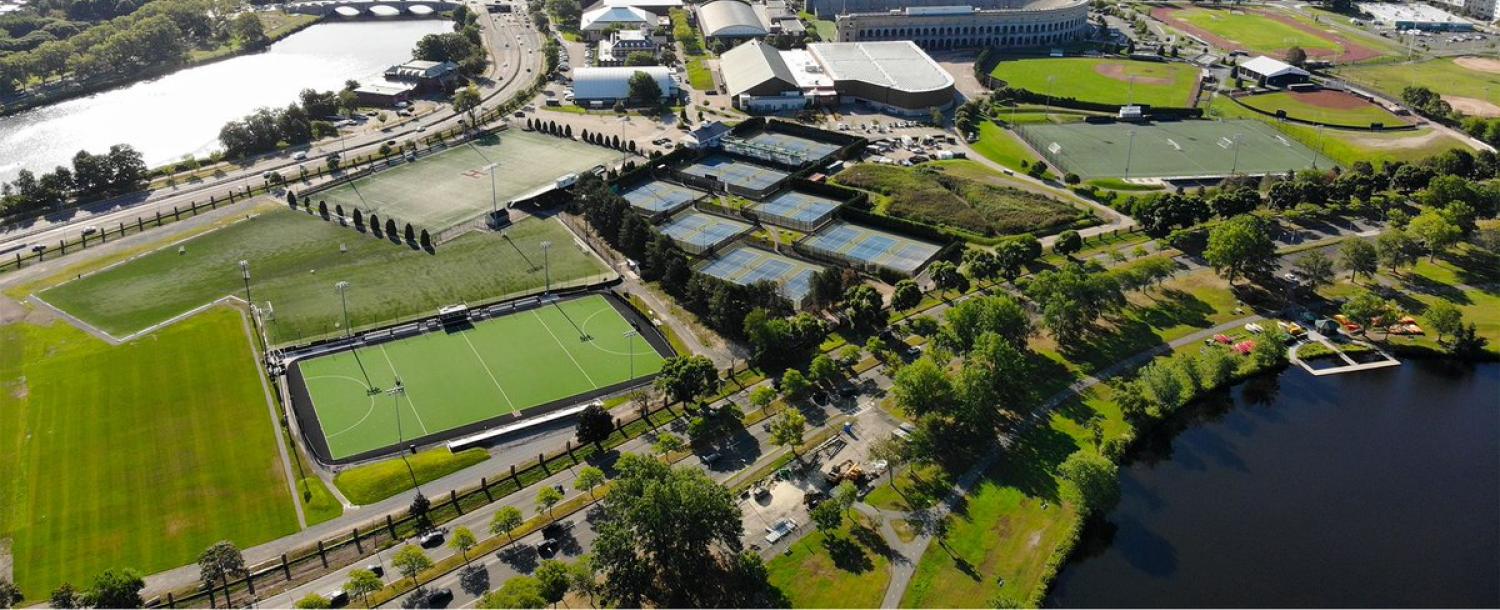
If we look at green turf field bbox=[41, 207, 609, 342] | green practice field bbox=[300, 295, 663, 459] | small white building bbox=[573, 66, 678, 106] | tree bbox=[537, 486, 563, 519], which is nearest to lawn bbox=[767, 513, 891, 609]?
tree bbox=[537, 486, 563, 519]

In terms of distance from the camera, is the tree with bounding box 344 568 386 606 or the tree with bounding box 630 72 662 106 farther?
the tree with bounding box 630 72 662 106

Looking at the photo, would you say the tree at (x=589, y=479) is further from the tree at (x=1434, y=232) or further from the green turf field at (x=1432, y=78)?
the green turf field at (x=1432, y=78)

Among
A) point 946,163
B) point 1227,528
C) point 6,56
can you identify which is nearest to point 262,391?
point 1227,528

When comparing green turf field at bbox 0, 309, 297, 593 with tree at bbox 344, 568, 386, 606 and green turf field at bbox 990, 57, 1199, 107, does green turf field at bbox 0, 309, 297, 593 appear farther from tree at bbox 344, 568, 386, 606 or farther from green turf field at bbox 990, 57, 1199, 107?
green turf field at bbox 990, 57, 1199, 107

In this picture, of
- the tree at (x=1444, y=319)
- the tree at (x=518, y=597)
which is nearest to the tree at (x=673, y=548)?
the tree at (x=518, y=597)

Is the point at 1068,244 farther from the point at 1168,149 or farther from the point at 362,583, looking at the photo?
the point at 362,583

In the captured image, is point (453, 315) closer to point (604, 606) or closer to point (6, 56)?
point (604, 606)
